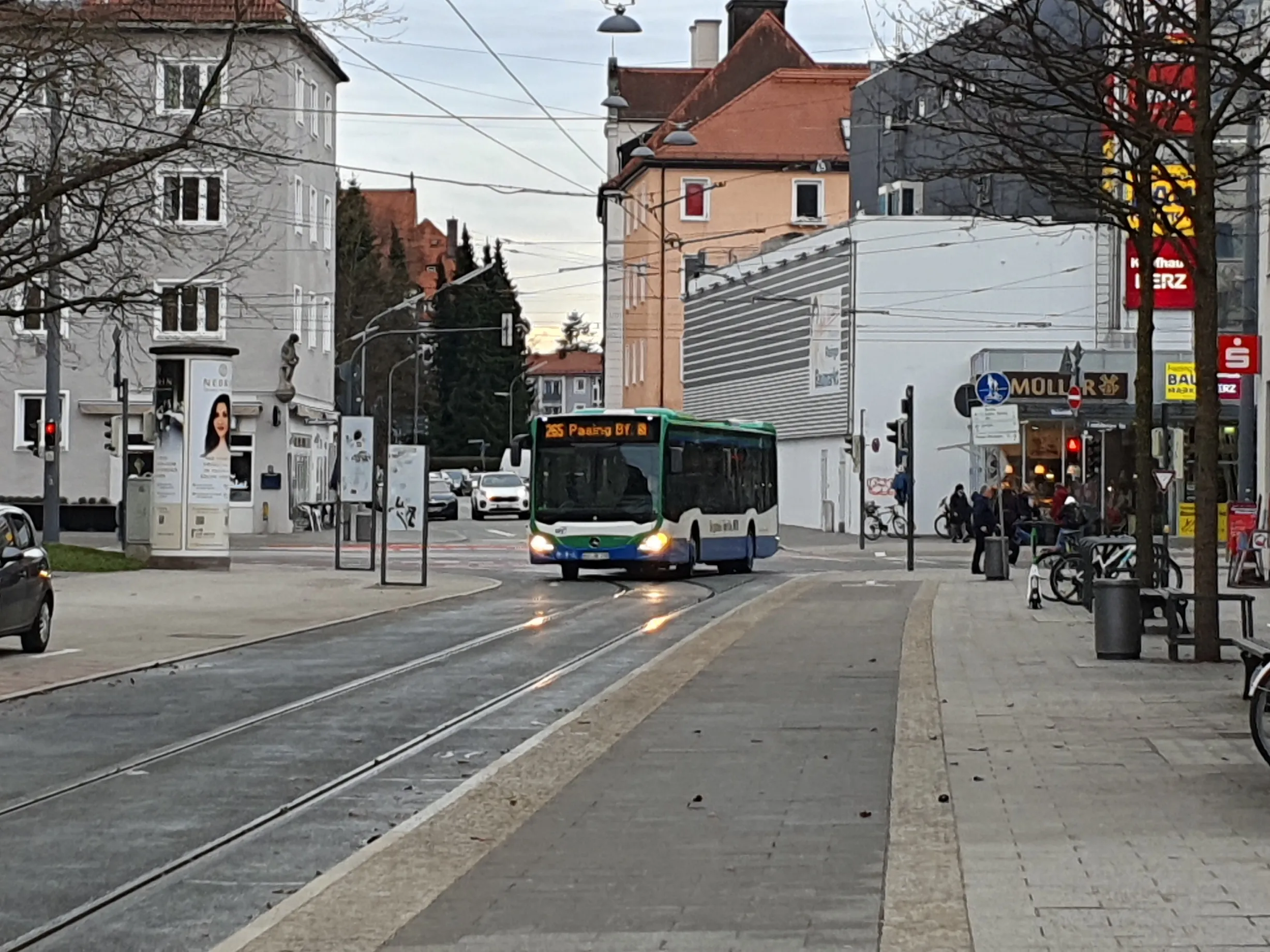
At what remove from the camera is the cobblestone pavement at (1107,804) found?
743cm

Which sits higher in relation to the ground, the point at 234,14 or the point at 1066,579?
the point at 234,14

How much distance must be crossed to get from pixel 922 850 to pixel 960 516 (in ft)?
149

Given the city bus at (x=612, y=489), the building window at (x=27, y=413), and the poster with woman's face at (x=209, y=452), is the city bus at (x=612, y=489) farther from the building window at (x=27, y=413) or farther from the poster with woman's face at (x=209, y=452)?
the building window at (x=27, y=413)

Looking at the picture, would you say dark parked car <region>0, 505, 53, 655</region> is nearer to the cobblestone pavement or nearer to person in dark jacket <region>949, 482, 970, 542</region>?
the cobblestone pavement

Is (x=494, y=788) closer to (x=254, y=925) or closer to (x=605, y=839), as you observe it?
(x=605, y=839)

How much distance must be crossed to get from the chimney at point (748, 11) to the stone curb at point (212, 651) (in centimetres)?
7080

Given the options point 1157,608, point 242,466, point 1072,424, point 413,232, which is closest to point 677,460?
point 1157,608

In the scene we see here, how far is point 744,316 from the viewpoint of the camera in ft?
232

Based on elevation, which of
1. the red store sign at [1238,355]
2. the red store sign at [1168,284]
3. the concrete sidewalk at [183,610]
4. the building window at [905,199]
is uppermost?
the building window at [905,199]

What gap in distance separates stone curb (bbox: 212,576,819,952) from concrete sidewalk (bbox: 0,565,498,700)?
17.4 ft

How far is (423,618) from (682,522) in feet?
36.1

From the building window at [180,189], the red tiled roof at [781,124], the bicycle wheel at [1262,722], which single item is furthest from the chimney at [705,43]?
the bicycle wheel at [1262,722]

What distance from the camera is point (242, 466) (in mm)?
61031

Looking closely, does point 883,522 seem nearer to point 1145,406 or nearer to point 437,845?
point 1145,406
